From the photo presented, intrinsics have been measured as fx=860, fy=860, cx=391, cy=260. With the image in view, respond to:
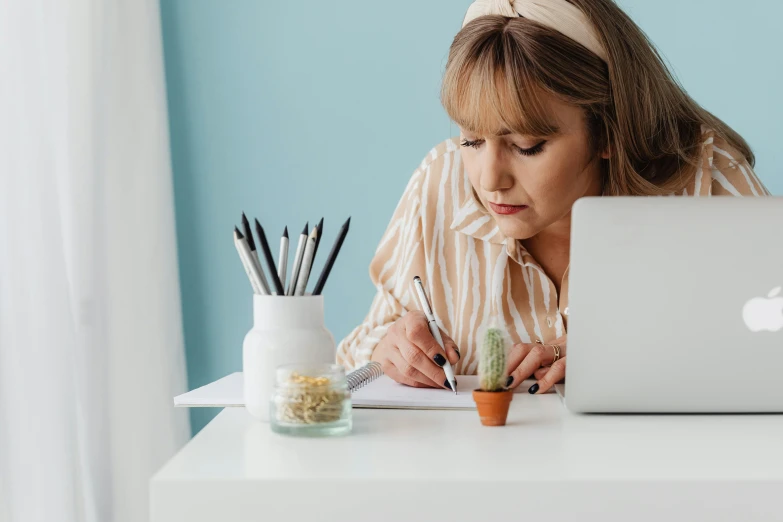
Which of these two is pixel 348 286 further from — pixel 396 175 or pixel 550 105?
pixel 550 105

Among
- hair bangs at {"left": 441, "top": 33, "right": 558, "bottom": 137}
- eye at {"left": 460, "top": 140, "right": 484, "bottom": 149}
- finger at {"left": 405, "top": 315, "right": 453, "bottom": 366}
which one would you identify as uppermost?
hair bangs at {"left": 441, "top": 33, "right": 558, "bottom": 137}

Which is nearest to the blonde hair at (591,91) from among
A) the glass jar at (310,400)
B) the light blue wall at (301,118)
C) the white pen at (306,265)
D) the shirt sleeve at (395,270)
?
the shirt sleeve at (395,270)

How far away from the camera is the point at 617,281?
88 centimetres

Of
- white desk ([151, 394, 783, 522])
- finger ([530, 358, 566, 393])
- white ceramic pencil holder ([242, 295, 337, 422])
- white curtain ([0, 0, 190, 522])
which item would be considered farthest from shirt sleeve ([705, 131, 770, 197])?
white curtain ([0, 0, 190, 522])

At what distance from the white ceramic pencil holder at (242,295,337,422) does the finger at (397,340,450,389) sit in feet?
0.69

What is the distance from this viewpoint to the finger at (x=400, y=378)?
1.09 meters

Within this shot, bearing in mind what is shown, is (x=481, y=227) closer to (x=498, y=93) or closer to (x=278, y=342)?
(x=498, y=93)

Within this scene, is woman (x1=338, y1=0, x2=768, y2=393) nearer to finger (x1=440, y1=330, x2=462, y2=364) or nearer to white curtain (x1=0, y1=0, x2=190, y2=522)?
finger (x1=440, y1=330, x2=462, y2=364)

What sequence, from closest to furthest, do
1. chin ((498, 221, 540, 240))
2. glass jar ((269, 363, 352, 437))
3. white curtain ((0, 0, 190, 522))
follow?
glass jar ((269, 363, 352, 437)) < chin ((498, 221, 540, 240)) < white curtain ((0, 0, 190, 522))

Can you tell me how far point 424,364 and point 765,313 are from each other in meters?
0.40

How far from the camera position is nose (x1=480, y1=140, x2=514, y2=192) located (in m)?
1.30

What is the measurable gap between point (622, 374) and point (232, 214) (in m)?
1.54

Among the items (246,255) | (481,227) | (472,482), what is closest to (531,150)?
(481,227)

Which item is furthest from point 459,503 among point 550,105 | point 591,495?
point 550,105
